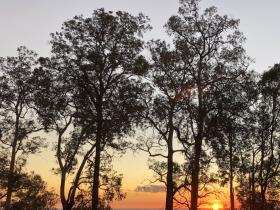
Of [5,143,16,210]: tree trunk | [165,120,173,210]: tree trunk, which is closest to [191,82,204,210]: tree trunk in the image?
[165,120,173,210]: tree trunk

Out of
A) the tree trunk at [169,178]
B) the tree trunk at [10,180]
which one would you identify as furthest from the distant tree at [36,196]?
the tree trunk at [169,178]

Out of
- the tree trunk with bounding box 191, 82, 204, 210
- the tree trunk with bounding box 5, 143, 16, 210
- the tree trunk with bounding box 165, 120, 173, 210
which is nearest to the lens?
the tree trunk with bounding box 191, 82, 204, 210

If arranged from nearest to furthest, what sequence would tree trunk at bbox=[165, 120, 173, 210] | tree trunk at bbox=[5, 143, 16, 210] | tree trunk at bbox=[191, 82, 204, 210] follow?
1. tree trunk at bbox=[191, 82, 204, 210]
2. tree trunk at bbox=[165, 120, 173, 210]
3. tree trunk at bbox=[5, 143, 16, 210]

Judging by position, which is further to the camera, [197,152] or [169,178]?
[169,178]

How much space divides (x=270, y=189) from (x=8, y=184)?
1066 inches

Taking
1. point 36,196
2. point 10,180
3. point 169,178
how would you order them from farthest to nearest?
point 36,196, point 10,180, point 169,178

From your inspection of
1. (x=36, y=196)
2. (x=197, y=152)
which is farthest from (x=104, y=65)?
(x=36, y=196)

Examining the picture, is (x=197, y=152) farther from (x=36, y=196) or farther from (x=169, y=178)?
(x=36, y=196)

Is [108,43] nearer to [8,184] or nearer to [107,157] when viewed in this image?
[107,157]

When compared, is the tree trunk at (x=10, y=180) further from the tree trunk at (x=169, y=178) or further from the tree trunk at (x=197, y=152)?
the tree trunk at (x=197, y=152)

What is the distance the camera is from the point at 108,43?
36.8m

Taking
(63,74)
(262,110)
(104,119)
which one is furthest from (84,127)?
(262,110)

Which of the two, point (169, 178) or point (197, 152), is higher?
point (197, 152)

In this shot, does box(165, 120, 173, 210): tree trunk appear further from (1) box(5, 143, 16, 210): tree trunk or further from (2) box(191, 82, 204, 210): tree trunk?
(1) box(5, 143, 16, 210): tree trunk
